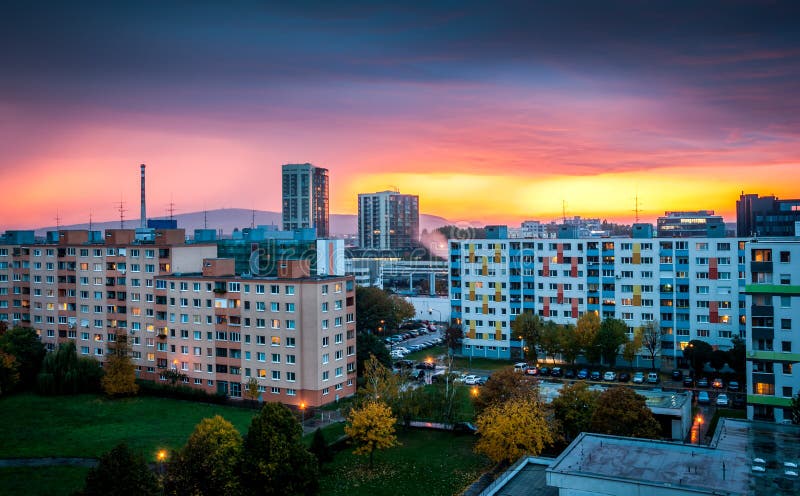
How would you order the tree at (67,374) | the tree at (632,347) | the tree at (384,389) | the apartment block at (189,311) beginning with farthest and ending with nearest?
the tree at (632,347) → the tree at (67,374) → the apartment block at (189,311) → the tree at (384,389)

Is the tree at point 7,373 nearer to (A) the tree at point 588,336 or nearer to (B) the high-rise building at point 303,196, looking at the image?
(A) the tree at point 588,336

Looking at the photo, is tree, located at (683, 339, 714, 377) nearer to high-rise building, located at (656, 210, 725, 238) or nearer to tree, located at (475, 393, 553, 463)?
tree, located at (475, 393, 553, 463)

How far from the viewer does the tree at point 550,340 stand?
162 feet

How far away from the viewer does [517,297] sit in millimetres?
56625

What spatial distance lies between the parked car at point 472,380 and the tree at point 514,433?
57.7 ft

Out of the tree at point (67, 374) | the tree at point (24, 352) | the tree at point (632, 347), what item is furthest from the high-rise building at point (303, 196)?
the tree at point (632, 347)

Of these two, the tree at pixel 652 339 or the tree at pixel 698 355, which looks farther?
the tree at pixel 652 339

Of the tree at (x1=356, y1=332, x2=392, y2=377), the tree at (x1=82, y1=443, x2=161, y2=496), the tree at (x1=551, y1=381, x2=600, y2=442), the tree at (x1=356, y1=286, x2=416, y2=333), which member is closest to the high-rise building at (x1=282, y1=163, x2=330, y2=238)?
the tree at (x1=356, y1=286, x2=416, y2=333)

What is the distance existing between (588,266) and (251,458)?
121 ft

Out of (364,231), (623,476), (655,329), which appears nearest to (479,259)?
(655,329)

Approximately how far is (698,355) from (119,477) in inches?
1522

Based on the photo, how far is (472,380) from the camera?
4612 centimetres

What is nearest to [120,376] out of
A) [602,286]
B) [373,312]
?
[373,312]

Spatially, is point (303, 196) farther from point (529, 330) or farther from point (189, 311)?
point (189, 311)
